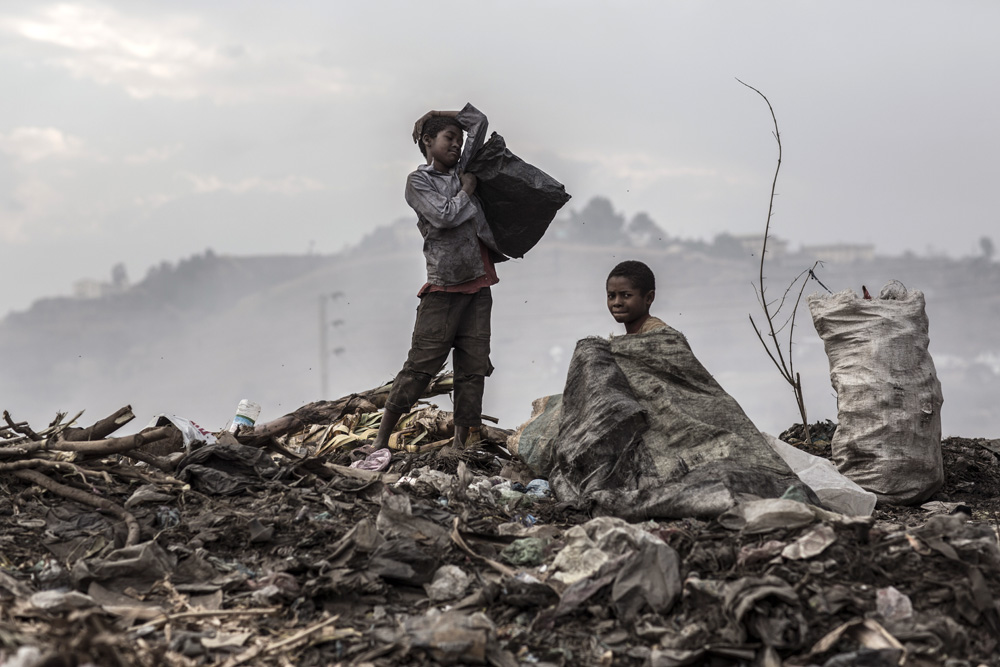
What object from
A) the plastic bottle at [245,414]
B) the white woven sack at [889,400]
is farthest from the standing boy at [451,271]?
the white woven sack at [889,400]

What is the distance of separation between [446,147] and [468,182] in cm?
28

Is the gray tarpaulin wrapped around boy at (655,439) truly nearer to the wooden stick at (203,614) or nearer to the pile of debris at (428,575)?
the pile of debris at (428,575)

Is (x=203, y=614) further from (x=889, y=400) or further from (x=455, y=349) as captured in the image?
(x=889, y=400)

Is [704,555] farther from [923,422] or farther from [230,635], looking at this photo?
[923,422]

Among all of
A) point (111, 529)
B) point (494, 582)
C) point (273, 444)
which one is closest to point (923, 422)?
point (494, 582)

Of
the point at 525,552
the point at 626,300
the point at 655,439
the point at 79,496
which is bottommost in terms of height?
the point at 525,552

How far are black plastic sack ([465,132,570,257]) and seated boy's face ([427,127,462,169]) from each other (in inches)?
6.1

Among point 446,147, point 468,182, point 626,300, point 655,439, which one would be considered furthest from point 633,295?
point 446,147

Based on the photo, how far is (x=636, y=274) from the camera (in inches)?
222

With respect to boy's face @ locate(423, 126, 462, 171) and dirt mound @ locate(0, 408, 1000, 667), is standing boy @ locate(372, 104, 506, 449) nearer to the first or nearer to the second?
boy's face @ locate(423, 126, 462, 171)

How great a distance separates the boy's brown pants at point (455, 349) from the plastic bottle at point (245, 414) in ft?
3.30

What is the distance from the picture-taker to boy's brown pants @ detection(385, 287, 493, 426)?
6.41 metres

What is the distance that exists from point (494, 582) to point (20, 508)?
268cm

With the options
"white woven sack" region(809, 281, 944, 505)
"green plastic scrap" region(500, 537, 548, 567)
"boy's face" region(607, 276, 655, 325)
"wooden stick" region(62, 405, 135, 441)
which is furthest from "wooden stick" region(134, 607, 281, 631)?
"white woven sack" region(809, 281, 944, 505)
